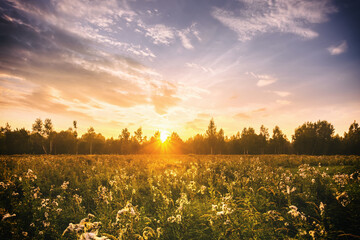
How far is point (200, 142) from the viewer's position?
263ft

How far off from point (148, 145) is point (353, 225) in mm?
85560

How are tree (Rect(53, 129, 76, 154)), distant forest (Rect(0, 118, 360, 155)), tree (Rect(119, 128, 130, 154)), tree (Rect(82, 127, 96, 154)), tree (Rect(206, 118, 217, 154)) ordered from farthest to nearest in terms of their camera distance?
tree (Rect(119, 128, 130, 154)), tree (Rect(82, 127, 96, 154)), tree (Rect(206, 118, 217, 154)), tree (Rect(53, 129, 76, 154)), distant forest (Rect(0, 118, 360, 155))

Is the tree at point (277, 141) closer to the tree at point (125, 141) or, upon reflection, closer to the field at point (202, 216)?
the tree at point (125, 141)

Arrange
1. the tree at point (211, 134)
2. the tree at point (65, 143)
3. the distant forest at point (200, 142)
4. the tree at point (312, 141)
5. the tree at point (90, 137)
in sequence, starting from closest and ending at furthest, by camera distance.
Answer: the distant forest at point (200, 142), the tree at point (312, 141), the tree at point (65, 143), the tree at point (211, 134), the tree at point (90, 137)

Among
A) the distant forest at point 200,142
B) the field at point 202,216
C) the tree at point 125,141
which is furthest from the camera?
the tree at point 125,141

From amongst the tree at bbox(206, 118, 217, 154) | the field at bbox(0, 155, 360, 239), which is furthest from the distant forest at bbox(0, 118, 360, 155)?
the field at bbox(0, 155, 360, 239)

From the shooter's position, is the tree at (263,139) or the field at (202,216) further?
the tree at (263,139)

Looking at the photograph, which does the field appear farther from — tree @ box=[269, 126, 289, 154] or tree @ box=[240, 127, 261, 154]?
tree @ box=[269, 126, 289, 154]

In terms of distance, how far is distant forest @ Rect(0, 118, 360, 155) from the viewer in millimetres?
57562

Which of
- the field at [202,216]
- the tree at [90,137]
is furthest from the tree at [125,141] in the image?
the field at [202,216]

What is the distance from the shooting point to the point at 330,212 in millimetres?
4754

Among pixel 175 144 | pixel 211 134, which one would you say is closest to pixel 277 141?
pixel 211 134

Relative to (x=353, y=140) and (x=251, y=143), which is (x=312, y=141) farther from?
(x=251, y=143)

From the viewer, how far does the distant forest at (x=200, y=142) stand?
57.6m
